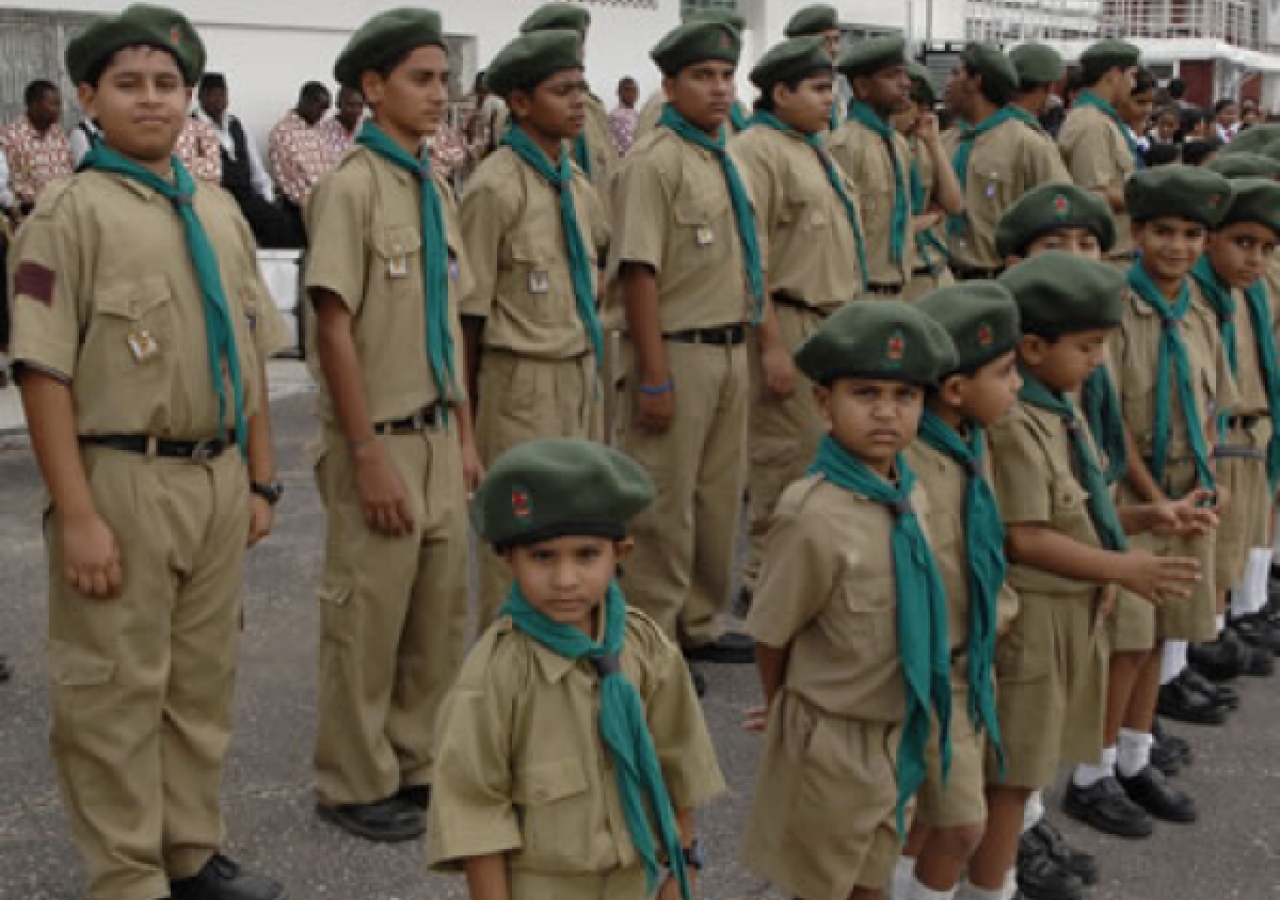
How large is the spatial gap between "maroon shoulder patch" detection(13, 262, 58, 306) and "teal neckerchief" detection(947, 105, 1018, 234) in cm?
504

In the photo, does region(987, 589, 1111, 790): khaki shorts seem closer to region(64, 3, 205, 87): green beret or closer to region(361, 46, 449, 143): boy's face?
region(361, 46, 449, 143): boy's face

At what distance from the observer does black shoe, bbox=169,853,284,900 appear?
363cm

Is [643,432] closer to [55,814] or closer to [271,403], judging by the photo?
[55,814]

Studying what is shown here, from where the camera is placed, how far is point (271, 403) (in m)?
9.61

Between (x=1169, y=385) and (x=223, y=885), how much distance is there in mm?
2730

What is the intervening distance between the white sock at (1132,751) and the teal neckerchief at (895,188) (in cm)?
266

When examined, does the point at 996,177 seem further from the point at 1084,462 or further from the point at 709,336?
the point at 1084,462

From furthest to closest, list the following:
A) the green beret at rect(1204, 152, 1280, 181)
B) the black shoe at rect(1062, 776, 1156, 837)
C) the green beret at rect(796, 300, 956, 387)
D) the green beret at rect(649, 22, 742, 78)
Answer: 1. the green beret at rect(1204, 152, 1280, 181)
2. the green beret at rect(649, 22, 742, 78)
3. the black shoe at rect(1062, 776, 1156, 837)
4. the green beret at rect(796, 300, 956, 387)

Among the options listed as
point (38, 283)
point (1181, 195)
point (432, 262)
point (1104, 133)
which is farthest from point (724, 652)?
point (1104, 133)

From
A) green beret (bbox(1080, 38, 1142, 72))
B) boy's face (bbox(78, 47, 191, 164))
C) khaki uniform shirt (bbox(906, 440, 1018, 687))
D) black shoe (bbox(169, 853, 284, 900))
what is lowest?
black shoe (bbox(169, 853, 284, 900))

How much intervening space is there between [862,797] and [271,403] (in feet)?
23.3

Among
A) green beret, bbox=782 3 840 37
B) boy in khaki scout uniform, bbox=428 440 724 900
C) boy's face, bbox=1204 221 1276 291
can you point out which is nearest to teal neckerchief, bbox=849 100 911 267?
green beret, bbox=782 3 840 37

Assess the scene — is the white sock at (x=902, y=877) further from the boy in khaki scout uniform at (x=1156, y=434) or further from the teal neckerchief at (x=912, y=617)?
the boy in khaki scout uniform at (x=1156, y=434)

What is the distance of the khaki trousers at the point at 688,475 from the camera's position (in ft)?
16.9
